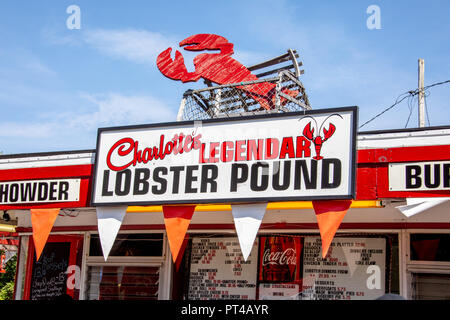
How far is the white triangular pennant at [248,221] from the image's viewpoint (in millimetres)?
8172

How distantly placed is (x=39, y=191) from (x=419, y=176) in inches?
246

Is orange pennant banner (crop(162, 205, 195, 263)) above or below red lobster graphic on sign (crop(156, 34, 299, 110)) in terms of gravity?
below

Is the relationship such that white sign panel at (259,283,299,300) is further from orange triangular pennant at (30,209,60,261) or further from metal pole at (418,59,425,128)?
metal pole at (418,59,425,128)

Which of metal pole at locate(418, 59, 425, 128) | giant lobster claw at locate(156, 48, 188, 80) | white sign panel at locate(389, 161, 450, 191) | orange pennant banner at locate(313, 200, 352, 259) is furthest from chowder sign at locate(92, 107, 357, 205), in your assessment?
metal pole at locate(418, 59, 425, 128)

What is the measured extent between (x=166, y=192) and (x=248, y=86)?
3155mm

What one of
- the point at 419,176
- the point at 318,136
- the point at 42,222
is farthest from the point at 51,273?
the point at 419,176

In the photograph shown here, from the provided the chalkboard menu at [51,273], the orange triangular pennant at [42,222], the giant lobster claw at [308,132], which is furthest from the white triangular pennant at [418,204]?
the chalkboard menu at [51,273]

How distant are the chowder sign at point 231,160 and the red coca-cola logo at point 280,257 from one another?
200 cm

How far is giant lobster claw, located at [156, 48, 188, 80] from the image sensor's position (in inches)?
444

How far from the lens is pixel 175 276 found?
10.6m

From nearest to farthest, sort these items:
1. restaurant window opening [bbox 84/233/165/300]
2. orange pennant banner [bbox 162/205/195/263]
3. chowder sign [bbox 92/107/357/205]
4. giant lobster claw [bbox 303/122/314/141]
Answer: chowder sign [bbox 92/107/357/205] → giant lobster claw [bbox 303/122/314/141] → orange pennant banner [bbox 162/205/195/263] → restaurant window opening [bbox 84/233/165/300]

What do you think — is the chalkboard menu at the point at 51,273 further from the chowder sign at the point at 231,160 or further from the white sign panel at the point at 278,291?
the white sign panel at the point at 278,291
